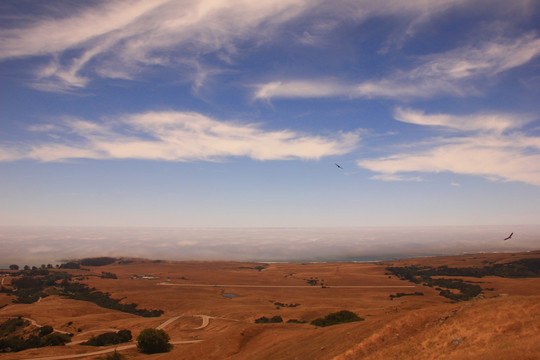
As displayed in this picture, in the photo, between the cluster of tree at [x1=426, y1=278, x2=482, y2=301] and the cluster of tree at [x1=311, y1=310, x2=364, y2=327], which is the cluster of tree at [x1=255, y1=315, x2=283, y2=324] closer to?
the cluster of tree at [x1=311, y1=310, x2=364, y2=327]

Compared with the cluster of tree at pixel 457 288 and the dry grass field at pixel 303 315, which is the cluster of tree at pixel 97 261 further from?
the cluster of tree at pixel 457 288

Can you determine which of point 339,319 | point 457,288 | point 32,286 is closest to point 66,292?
point 32,286

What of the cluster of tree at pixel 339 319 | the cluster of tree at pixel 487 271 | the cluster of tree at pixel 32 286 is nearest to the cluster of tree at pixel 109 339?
the cluster of tree at pixel 339 319

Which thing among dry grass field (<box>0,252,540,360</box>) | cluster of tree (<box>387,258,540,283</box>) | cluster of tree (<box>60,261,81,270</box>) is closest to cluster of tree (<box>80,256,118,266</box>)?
cluster of tree (<box>60,261,81,270</box>)

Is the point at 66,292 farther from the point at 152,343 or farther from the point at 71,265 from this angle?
the point at 152,343

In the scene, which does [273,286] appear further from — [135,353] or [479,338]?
[479,338]

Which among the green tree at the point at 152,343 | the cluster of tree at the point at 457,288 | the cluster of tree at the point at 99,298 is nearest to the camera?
the green tree at the point at 152,343
